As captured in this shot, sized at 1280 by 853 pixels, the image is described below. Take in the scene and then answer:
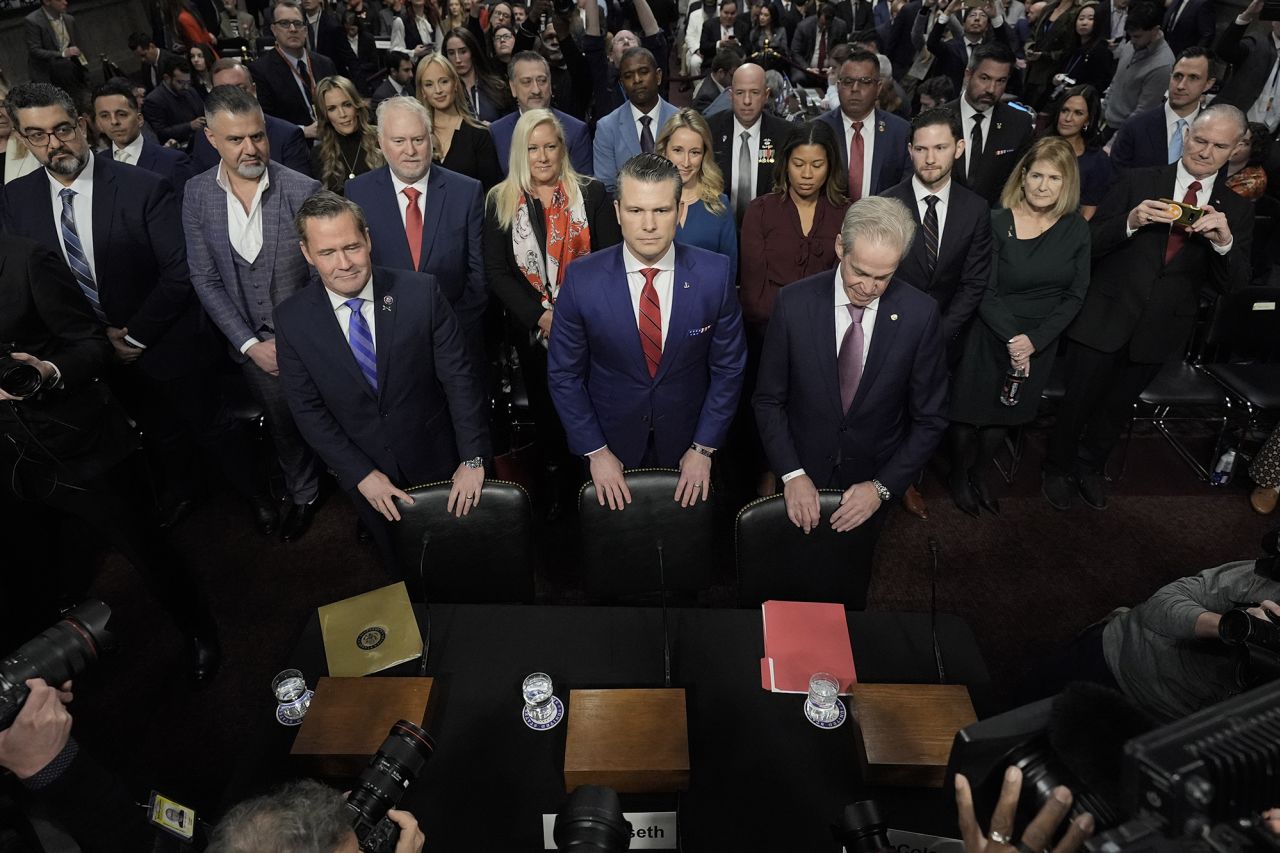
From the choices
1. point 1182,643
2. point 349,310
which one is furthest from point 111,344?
point 1182,643

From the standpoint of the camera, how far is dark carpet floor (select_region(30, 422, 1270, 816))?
116 inches

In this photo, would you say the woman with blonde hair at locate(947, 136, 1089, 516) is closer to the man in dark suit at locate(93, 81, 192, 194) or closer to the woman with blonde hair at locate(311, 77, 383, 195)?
the woman with blonde hair at locate(311, 77, 383, 195)

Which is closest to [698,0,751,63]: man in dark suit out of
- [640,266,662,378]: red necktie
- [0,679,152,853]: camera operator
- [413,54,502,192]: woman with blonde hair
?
[413,54,502,192]: woman with blonde hair

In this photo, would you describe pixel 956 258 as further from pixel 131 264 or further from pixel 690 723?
pixel 131 264

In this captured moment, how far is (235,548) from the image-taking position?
382 centimetres

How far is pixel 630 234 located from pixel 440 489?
1.05 meters

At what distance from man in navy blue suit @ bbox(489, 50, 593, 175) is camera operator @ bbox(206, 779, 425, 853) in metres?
3.75

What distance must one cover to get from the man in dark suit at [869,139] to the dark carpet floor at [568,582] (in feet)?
5.62

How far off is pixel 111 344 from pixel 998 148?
4.46 m

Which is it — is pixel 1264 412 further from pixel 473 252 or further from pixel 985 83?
pixel 473 252

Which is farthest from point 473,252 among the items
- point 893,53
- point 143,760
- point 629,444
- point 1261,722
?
point 893,53

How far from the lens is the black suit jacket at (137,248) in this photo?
3.32m

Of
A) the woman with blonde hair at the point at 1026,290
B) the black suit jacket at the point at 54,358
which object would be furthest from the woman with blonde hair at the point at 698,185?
the black suit jacket at the point at 54,358

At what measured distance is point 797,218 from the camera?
11.5ft
